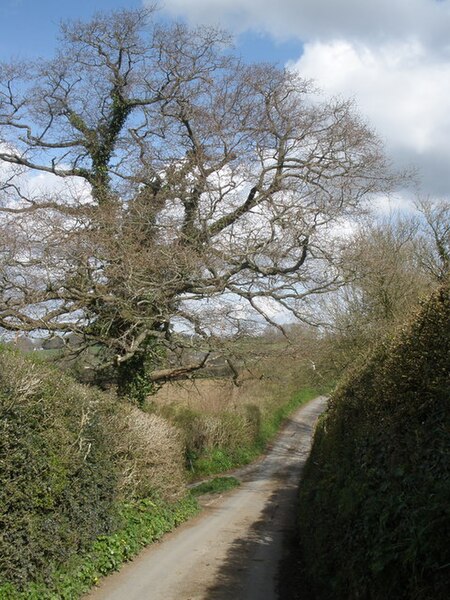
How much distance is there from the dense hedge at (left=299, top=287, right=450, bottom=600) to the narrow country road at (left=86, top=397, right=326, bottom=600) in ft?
7.67

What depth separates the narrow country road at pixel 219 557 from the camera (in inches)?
369

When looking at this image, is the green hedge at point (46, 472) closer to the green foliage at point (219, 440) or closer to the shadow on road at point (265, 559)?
the shadow on road at point (265, 559)

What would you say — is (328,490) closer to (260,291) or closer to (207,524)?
(207,524)

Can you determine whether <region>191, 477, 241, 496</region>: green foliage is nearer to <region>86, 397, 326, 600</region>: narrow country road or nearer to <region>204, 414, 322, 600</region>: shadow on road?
<region>86, 397, 326, 600</region>: narrow country road

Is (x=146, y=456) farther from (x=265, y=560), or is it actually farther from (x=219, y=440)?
(x=219, y=440)

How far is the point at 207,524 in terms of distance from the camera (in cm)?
1507

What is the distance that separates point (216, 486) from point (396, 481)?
17669 millimetres

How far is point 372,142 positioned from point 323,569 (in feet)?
54.1

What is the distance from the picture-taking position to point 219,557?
11.7m

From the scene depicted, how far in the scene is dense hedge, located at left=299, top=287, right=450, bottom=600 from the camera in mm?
3877

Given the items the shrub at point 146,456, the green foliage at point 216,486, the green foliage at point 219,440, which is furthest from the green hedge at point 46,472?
the green foliage at point 219,440

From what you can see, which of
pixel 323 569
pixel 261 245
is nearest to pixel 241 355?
pixel 261 245

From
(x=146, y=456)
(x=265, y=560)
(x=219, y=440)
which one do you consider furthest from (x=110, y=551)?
(x=219, y=440)

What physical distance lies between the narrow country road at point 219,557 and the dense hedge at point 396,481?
2338 millimetres
